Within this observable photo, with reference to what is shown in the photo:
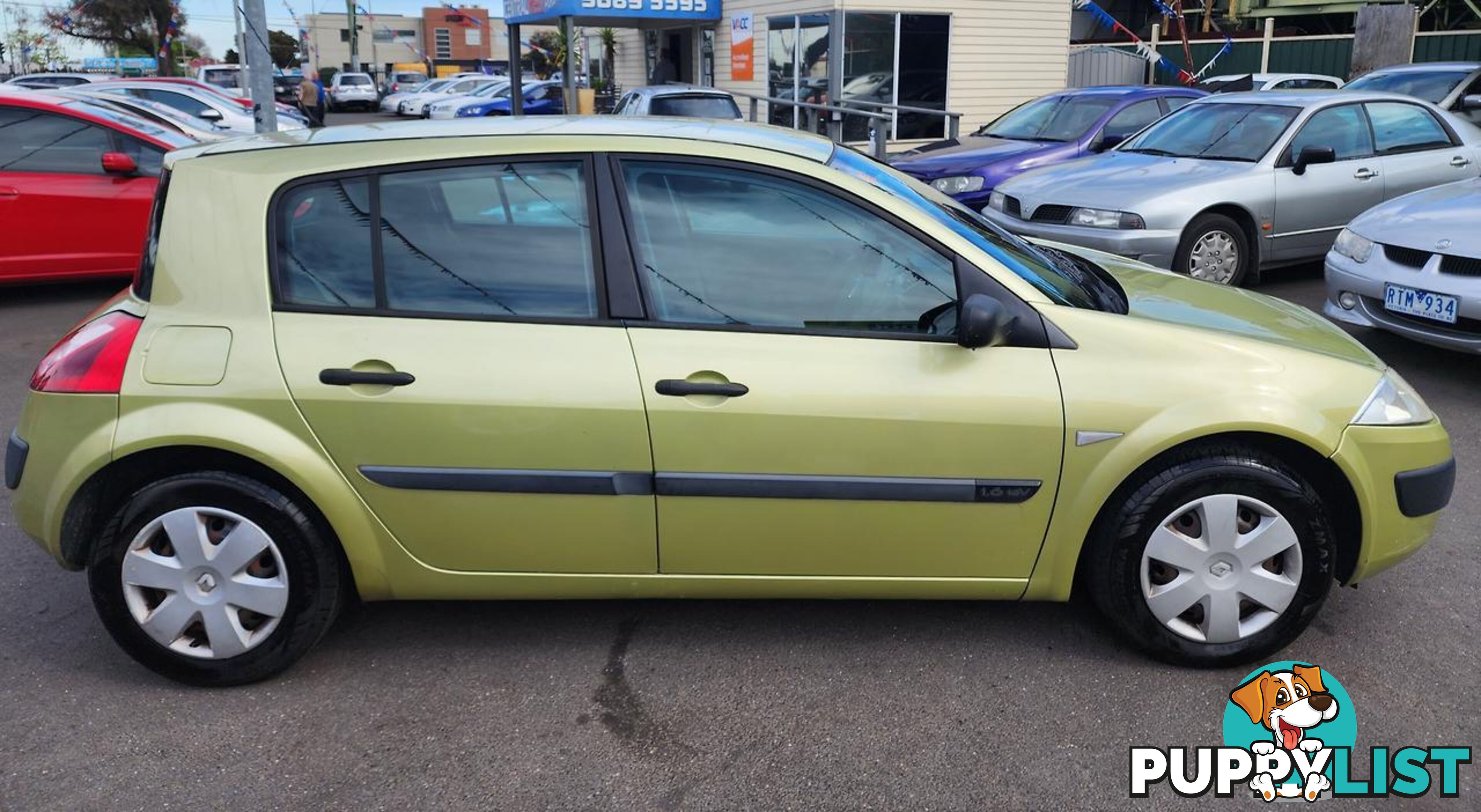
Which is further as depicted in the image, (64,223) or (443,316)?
(64,223)

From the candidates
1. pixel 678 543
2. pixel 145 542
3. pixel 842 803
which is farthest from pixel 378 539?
pixel 842 803

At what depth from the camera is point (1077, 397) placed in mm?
3055

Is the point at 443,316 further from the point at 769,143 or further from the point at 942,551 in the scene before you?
the point at 942,551

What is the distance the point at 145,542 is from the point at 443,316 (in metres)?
1.00

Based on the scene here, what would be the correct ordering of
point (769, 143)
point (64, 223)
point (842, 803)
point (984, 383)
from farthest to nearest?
1. point (64, 223)
2. point (769, 143)
3. point (984, 383)
4. point (842, 803)

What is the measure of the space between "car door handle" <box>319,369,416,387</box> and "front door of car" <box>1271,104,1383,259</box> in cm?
686

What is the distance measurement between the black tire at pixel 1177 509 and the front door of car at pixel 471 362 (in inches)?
49.7

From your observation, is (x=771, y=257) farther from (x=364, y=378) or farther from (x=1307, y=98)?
(x=1307, y=98)

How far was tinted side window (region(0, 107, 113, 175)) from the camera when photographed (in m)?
8.09

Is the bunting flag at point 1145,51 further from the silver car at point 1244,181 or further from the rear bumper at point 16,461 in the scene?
the rear bumper at point 16,461

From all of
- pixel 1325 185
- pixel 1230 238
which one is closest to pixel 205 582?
pixel 1230 238

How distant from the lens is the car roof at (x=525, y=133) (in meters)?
3.28

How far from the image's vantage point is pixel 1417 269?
6.04 metres

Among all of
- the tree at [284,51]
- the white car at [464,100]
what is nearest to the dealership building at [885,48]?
the white car at [464,100]
